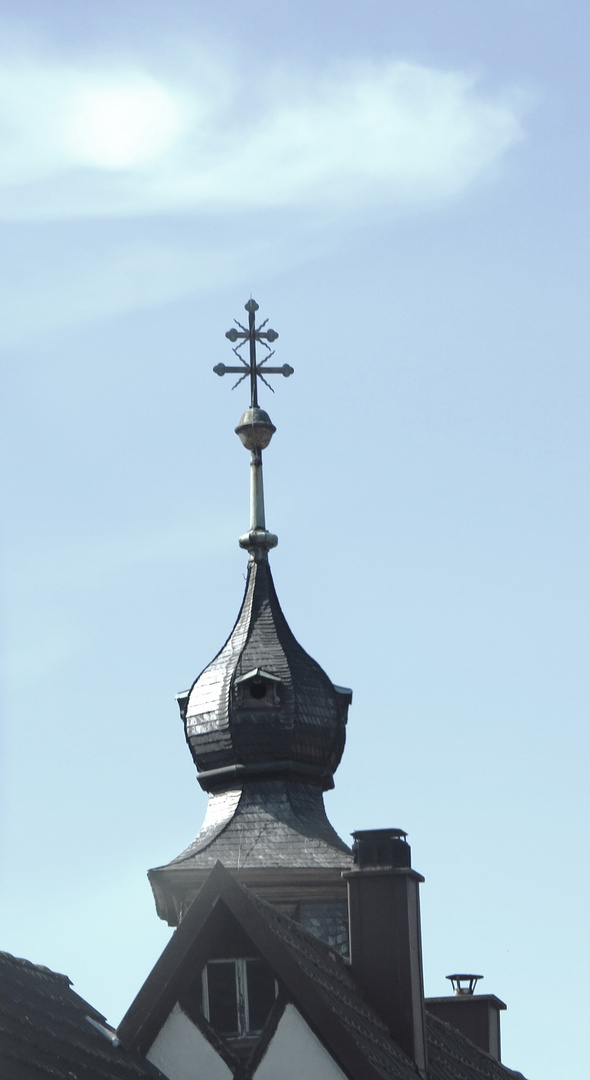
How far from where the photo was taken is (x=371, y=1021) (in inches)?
1073

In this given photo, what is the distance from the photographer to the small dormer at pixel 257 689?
41.7 m

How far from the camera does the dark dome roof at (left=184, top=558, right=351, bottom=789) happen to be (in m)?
41.4

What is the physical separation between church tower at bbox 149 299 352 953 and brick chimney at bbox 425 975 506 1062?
6.20ft

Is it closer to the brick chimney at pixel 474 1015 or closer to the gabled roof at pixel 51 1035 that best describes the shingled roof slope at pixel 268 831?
the brick chimney at pixel 474 1015

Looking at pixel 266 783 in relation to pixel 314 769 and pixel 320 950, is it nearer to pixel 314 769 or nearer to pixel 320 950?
pixel 314 769

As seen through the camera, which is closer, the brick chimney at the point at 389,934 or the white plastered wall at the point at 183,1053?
the white plastered wall at the point at 183,1053

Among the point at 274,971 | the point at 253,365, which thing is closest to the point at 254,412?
the point at 253,365

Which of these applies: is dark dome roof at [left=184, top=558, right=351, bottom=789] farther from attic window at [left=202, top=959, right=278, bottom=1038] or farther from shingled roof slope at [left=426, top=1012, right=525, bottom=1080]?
attic window at [left=202, top=959, right=278, bottom=1038]

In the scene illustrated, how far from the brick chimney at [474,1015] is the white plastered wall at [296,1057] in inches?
447

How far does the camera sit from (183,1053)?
25109 millimetres

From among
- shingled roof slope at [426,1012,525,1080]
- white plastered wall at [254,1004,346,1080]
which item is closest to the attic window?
white plastered wall at [254,1004,346,1080]

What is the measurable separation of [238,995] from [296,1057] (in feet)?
2.77

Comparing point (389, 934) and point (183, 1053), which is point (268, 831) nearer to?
point (389, 934)

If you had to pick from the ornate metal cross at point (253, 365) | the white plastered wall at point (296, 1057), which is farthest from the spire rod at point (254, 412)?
the white plastered wall at point (296, 1057)
